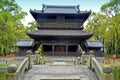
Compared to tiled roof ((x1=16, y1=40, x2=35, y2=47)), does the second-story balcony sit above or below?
above

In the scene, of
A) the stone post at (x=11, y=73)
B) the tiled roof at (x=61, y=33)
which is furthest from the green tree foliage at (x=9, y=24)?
the stone post at (x=11, y=73)

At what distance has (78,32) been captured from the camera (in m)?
38.5

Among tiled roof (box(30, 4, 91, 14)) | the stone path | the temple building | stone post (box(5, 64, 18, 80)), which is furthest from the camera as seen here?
tiled roof (box(30, 4, 91, 14))

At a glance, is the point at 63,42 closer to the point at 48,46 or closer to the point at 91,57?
the point at 48,46

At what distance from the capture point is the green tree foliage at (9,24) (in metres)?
42.8

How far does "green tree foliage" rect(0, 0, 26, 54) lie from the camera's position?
140 feet

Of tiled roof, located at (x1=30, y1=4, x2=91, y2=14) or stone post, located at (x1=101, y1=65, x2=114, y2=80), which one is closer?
stone post, located at (x1=101, y1=65, x2=114, y2=80)

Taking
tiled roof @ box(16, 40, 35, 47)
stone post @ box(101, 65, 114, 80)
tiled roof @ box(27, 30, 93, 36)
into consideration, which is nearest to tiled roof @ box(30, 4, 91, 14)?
tiled roof @ box(27, 30, 93, 36)

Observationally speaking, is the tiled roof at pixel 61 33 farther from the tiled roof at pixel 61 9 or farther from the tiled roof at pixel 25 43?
the tiled roof at pixel 61 9

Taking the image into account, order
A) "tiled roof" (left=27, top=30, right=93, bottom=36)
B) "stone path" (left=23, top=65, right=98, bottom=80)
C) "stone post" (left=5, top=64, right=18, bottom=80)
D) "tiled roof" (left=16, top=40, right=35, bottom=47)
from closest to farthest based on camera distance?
"stone post" (left=5, top=64, right=18, bottom=80), "stone path" (left=23, top=65, right=98, bottom=80), "tiled roof" (left=27, top=30, right=93, bottom=36), "tiled roof" (left=16, top=40, right=35, bottom=47)

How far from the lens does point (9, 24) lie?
42.4 m

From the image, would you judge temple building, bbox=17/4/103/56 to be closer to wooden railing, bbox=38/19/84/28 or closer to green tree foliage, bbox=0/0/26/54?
wooden railing, bbox=38/19/84/28

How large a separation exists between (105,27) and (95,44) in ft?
29.9

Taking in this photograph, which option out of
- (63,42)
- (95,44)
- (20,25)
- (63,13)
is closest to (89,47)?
(95,44)
